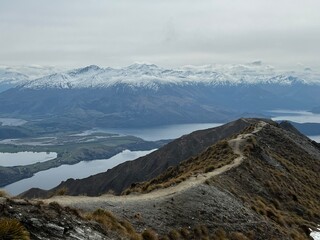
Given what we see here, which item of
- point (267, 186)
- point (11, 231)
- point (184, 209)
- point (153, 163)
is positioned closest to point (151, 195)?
point (184, 209)

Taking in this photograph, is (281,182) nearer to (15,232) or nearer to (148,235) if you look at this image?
(148,235)

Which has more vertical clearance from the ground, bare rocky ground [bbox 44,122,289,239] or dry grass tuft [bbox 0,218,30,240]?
dry grass tuft [bbox 0,218,30,240]

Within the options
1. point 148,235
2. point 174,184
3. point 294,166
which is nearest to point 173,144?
point 294,166

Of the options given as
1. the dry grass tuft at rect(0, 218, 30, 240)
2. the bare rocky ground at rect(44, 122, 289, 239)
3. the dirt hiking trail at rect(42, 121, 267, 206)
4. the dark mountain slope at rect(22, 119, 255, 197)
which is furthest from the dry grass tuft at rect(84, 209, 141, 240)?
the dark mountain slope at rect(22, 119, 255, 197)

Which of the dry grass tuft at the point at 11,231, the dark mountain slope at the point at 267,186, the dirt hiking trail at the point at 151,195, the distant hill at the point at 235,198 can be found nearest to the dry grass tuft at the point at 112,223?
the distant hill at the point at 235,198

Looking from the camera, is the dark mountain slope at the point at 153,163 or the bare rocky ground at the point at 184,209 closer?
the bare rocky ground at the point at 184,209

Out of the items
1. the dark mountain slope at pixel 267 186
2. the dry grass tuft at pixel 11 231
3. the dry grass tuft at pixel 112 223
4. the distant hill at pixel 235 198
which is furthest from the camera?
the dark mountain slope at pixel 267 186

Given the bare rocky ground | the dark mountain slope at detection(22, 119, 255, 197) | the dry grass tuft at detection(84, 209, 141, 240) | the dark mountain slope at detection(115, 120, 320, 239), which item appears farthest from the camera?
the dark mountain slope at detection(22, 119, 255, 197)

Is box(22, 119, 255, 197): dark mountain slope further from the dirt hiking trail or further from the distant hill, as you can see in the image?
the dirt hiking trail

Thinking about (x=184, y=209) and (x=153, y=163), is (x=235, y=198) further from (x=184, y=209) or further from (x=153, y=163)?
(x=153, y=163)

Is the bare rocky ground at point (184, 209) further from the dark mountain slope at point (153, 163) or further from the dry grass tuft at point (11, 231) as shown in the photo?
the dark mountain slope at point (153, 163)
